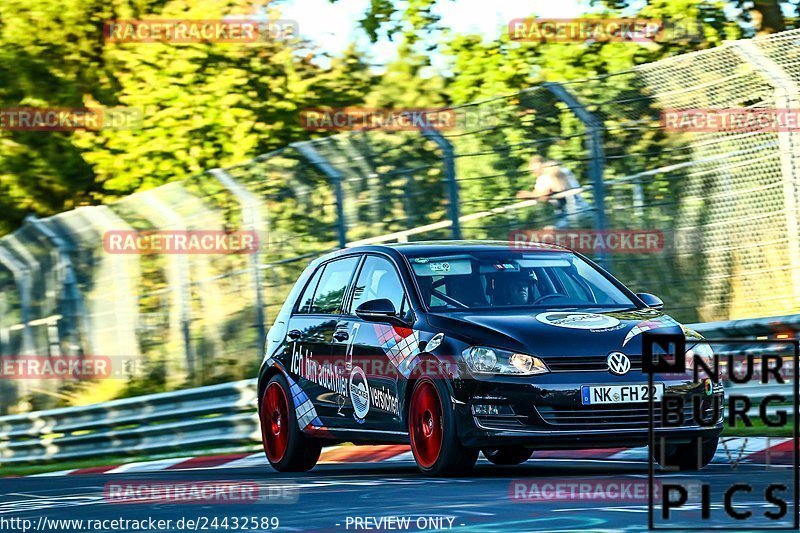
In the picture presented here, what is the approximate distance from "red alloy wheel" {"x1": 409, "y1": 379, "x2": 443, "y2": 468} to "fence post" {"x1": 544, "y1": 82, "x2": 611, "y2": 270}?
489 centimetres

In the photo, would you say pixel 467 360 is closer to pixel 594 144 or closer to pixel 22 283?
pixel 594 144

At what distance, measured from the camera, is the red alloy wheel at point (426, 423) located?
10.4 meters

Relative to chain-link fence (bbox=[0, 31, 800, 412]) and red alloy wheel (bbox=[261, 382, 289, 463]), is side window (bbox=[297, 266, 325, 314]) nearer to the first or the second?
red alloy wheel (bbox=[261, 382, 289, 463])

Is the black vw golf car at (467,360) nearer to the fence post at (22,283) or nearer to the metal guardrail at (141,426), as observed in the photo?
the metal guardrail at (141,426)

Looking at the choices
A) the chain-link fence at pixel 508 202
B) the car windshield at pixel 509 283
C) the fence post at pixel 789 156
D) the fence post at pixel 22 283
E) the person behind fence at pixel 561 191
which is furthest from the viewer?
the fence post at pixel 22 283

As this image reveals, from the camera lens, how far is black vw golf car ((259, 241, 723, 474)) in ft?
33.2

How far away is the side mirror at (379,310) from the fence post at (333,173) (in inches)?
206

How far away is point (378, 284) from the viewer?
11.8 meters

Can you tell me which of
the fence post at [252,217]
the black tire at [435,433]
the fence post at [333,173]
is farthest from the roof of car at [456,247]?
the fence post at [252,217]

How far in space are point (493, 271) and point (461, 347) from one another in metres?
1.19

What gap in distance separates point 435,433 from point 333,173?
6413 mm

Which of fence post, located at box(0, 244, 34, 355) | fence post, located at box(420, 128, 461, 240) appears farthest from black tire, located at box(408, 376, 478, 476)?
fence post, located at box(0, 244, 34, 355)

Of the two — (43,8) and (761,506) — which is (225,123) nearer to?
(43,8)

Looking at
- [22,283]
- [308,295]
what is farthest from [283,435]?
[22,283]
